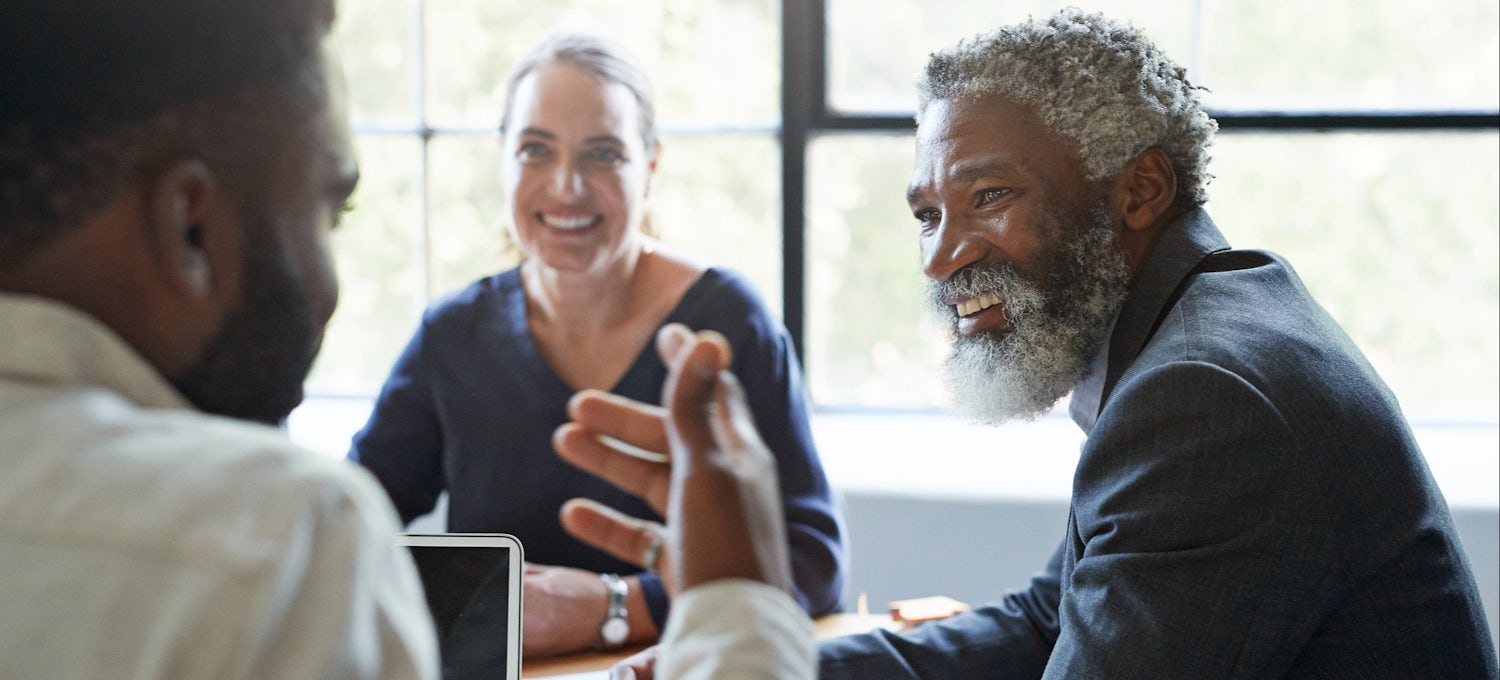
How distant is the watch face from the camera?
1555mm

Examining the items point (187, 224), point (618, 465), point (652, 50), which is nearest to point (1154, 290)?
point (618, 465)

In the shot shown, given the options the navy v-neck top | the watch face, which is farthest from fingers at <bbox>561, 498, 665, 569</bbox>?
the navy v-neck top

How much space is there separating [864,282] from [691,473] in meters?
2.27

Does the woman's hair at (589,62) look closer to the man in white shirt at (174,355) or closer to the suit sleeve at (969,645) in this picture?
the suit sleeve at (969,645)

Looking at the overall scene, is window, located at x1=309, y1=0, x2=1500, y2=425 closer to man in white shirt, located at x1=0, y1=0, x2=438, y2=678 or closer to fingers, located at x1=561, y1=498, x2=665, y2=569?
fingers, located at x1=561, y1=498, x2=665, y2=569

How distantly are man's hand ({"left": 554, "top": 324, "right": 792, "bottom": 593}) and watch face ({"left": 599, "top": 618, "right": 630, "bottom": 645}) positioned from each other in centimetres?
80

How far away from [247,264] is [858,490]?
2075 millimetres

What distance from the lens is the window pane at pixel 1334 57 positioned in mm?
2729

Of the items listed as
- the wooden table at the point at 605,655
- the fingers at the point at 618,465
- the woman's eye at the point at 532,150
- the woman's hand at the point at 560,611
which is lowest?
the wooden table at the point at 605,655

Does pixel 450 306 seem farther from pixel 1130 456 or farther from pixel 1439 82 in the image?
pixel 1439 82

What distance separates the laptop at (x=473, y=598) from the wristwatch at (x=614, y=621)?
36 cm

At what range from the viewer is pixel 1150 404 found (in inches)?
43.3

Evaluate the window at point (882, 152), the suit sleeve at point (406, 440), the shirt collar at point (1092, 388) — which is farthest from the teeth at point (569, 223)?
the shirt collar at point (1092, 388)

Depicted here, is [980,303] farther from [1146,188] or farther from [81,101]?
[81,101]
